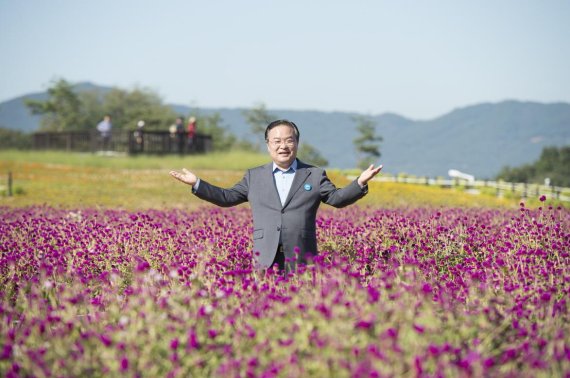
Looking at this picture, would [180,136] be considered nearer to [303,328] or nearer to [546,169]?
[303,328]

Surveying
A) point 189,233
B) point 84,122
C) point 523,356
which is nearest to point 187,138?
point 189,233

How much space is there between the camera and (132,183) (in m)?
20.0

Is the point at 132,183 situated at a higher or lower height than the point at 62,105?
lower

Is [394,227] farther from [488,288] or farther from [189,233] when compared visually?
[488,288]

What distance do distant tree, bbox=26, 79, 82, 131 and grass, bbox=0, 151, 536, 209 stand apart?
32256 mm

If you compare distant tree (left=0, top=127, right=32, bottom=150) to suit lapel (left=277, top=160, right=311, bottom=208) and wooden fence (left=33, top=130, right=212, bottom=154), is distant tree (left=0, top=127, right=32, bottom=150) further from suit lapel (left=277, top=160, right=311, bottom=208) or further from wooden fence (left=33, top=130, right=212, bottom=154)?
suit lapel (left=277, top=160, right=311, bottom=208)

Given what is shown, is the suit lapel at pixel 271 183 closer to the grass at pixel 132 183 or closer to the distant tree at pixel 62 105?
the grass at pixel 132 183

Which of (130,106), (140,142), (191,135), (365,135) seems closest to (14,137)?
(130,106)

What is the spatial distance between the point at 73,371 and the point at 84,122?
6482cm

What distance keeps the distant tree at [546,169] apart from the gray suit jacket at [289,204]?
95.1 metres

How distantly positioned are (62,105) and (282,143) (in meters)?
62.2

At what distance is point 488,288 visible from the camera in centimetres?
458

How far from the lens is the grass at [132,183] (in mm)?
15734

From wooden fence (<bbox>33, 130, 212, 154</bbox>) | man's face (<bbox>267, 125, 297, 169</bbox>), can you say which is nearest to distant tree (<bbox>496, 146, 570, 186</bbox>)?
wooden fence (<bbox>33, 130, 212, 154</bbox>)
